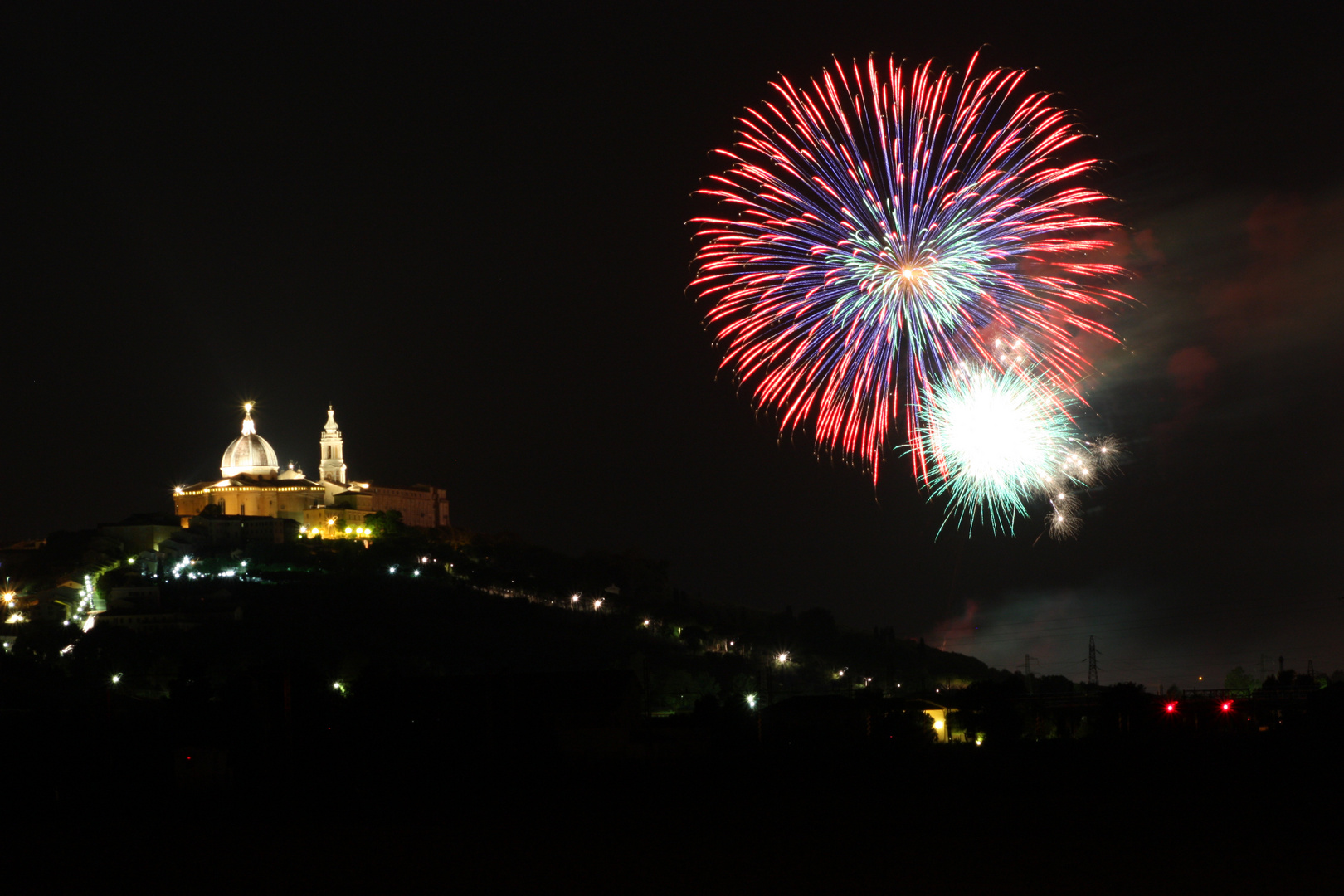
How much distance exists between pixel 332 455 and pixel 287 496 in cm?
1673

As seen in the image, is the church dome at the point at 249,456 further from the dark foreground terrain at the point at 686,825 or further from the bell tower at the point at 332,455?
the dark foreground terrain at the point at 686,825

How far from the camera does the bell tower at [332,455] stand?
162375 millimetres

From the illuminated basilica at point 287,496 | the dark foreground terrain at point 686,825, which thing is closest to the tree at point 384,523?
the illuminated basilica at point 287,496

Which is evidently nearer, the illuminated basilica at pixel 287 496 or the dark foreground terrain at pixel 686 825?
the dark foreground terrain at pixel 686 825

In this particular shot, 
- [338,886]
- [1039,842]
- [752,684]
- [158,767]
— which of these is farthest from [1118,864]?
[752,684]

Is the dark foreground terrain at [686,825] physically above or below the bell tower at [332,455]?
below

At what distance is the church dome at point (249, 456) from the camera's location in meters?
156

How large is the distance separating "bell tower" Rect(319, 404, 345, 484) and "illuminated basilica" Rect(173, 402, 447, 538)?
163mm

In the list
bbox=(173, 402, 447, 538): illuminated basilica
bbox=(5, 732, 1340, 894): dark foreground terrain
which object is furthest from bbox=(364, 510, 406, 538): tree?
bbox=(5, 732, 1340, 894): dark foreground terrain

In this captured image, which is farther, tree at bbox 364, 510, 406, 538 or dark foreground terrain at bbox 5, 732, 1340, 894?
tree at bbox 364, 510, 406, 538

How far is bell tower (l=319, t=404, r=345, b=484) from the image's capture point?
533 ft

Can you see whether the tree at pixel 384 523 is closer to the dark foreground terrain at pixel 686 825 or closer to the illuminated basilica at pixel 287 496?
the illuminated basilica at pixel 287 496

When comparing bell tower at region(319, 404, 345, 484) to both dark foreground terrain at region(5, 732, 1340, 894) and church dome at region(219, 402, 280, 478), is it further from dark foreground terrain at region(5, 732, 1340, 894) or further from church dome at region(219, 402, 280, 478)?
dark foreground terrain at region(5, 732, 1340, 894)

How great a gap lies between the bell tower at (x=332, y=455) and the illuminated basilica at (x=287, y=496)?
16cm
